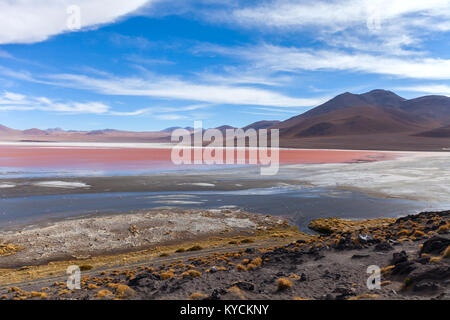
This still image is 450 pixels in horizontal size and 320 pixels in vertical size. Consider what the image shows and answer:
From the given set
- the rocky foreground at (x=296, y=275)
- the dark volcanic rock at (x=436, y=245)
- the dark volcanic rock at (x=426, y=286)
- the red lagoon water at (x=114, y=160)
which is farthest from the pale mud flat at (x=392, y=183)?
the dark volcanic rock at (x=426, y=286)

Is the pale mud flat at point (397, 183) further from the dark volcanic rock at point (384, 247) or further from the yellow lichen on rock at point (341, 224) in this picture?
the dark volcanic rock at point (384, 247)

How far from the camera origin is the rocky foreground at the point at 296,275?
6.04m

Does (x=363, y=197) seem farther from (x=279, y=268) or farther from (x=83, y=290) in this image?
(x=83, y=290)

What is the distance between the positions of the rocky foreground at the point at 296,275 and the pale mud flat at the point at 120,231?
3080mm

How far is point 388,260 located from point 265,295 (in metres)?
3.77

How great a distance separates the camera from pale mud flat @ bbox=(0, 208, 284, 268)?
1138 cm

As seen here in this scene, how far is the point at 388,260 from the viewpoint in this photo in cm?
784

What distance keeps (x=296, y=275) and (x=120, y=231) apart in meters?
8.88

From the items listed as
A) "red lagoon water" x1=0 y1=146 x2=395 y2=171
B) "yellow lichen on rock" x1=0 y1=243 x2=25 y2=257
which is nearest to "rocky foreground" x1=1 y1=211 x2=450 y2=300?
"yellow lichen on rock" x1=0 y1=243 x2=25 y2=257

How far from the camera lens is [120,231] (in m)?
13.5

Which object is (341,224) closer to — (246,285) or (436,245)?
(436,245)

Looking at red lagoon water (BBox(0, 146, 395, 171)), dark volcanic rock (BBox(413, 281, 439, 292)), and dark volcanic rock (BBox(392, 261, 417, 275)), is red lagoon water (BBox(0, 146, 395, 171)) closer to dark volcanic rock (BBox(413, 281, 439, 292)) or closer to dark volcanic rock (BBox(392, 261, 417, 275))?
dark volcanic rock (BBox(392, 261, 417, 275))

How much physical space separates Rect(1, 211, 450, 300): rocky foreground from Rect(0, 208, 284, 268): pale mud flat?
3.08 metres

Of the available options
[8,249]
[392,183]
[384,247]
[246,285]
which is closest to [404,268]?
[384,247]
